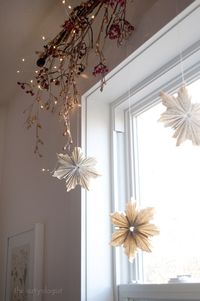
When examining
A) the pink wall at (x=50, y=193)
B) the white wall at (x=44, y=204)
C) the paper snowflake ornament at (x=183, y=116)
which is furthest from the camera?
the white wall at (x=44, y=204)

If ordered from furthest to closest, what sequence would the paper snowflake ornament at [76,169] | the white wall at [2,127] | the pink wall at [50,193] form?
1. the white wall at [2,127]
2. the pink wall at [50,193]
3. the paper snowflake ornament at [76,169]

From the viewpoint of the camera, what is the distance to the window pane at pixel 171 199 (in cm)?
140

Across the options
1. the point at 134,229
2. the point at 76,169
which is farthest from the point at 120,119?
the point at 134,229

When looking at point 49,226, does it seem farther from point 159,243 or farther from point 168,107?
point 168,107

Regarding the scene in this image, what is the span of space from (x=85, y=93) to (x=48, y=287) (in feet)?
3.01

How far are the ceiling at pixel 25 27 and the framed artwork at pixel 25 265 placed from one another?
37.7 inches

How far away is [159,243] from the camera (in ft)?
5.03

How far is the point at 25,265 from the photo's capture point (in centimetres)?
208

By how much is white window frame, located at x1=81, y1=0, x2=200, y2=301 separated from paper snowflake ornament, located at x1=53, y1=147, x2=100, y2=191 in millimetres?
374

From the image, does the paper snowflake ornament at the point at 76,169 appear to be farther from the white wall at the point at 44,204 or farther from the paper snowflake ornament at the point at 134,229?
the white wall at the point at 44,204

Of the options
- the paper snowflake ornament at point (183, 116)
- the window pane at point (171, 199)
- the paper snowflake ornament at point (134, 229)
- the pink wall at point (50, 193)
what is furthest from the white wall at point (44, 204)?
the paper snowflake ornament at point (183, 116)

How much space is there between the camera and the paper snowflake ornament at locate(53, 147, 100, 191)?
51.4 inches

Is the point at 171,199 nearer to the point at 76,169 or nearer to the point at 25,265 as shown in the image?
the point at 76,169

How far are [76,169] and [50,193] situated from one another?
753 mm
